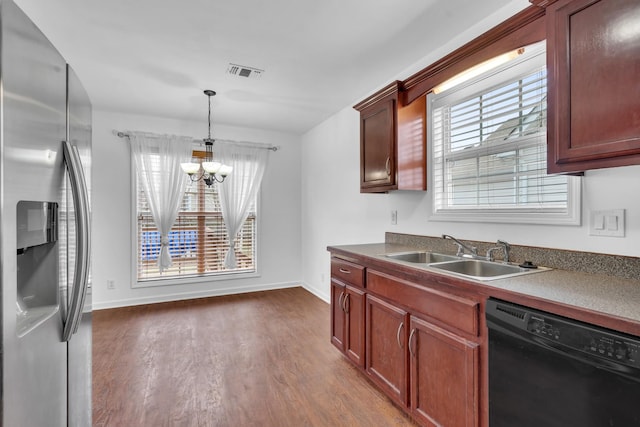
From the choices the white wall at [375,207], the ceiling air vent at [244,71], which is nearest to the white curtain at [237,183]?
the white wall at [375,207]

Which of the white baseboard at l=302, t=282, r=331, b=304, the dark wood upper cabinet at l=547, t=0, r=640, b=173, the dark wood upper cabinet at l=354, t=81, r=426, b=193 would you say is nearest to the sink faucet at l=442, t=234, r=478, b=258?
the dark wood upper cabinet at l=354, t=81, r=426, b=193

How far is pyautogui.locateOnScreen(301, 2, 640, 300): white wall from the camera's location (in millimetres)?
1567

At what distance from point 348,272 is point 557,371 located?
152 cm

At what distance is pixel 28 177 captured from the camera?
927 mm

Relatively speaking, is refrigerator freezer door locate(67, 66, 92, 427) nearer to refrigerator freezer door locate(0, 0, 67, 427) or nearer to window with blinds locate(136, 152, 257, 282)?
refrigerator freezer door locate(0, 0, 67, 427)

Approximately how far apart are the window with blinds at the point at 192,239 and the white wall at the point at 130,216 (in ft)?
0.50

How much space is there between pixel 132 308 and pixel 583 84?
4843mm

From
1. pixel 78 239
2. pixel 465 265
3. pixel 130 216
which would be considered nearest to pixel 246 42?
pixel 78 239

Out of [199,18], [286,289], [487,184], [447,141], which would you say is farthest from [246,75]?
[286,289]

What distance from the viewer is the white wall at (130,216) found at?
4094 mm

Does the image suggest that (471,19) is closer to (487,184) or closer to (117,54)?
(487,184)

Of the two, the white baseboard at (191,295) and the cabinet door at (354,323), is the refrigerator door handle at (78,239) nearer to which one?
the cabinet door at (354,323)

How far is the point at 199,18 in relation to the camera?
7.16ft

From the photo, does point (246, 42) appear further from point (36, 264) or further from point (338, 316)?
point (338, 316)
